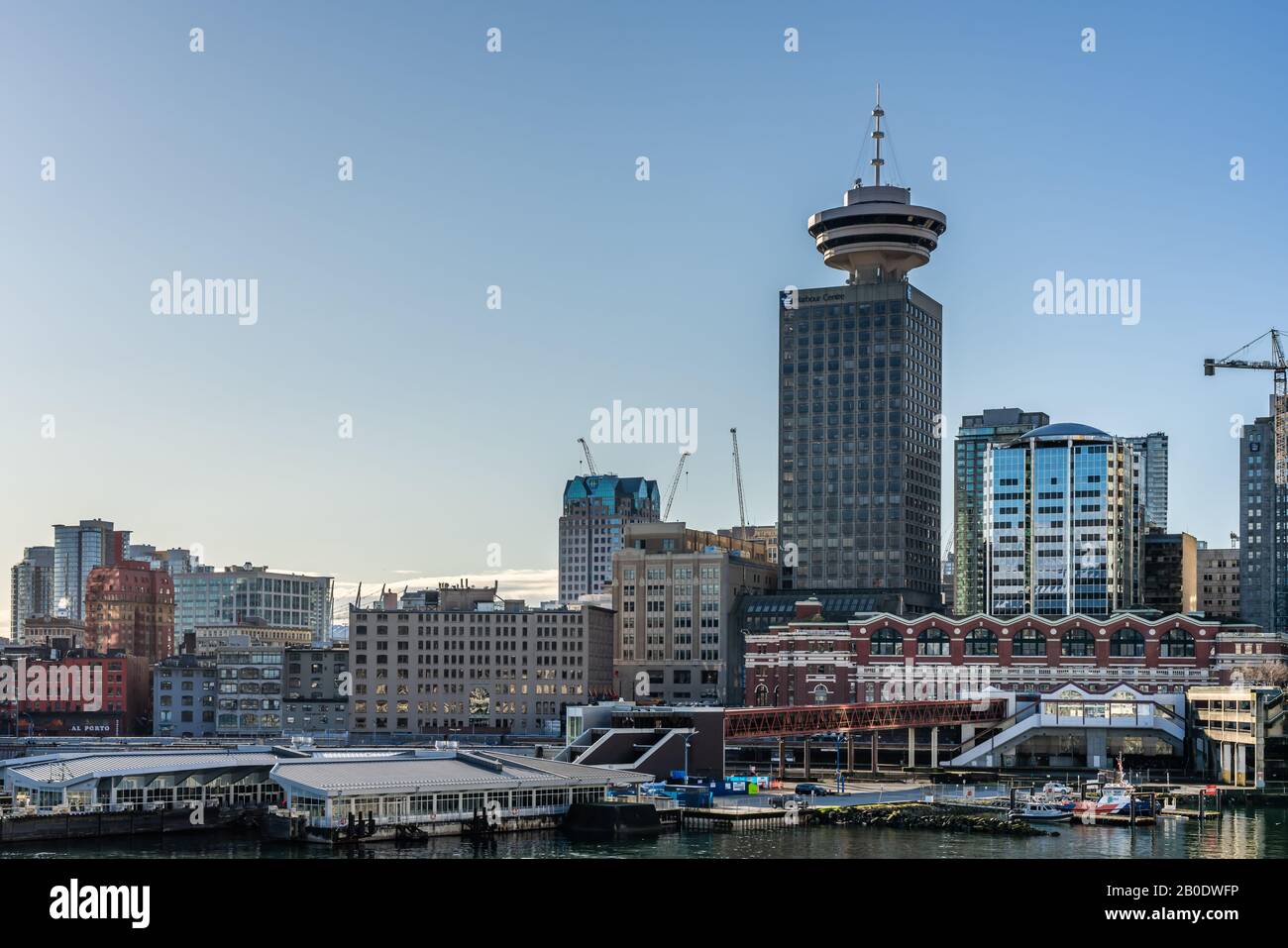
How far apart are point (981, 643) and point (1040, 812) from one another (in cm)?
6559

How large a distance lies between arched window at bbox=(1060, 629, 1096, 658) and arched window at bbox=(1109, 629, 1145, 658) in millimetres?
2159

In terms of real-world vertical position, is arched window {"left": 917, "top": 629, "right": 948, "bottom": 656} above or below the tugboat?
above

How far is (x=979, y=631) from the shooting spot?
18888 cm

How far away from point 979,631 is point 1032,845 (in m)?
83.9

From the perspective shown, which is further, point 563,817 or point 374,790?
point 563,817

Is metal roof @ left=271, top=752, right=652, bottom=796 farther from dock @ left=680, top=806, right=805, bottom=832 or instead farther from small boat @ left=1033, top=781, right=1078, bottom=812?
small boat @ left=1033, top=781, right=1078, bottom=812

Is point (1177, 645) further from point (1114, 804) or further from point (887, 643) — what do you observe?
point (1114, 804)

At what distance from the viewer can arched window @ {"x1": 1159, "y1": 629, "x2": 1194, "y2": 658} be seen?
17900cm

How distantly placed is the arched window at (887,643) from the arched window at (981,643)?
805 centimetres

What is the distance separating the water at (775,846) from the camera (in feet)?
328

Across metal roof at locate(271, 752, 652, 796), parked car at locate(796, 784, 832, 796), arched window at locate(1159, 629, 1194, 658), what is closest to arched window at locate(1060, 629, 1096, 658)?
arched window at locate(1159, 629, 1194, 658)

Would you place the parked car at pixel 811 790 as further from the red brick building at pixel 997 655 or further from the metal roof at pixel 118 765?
the red brick building at pixel 997 655
